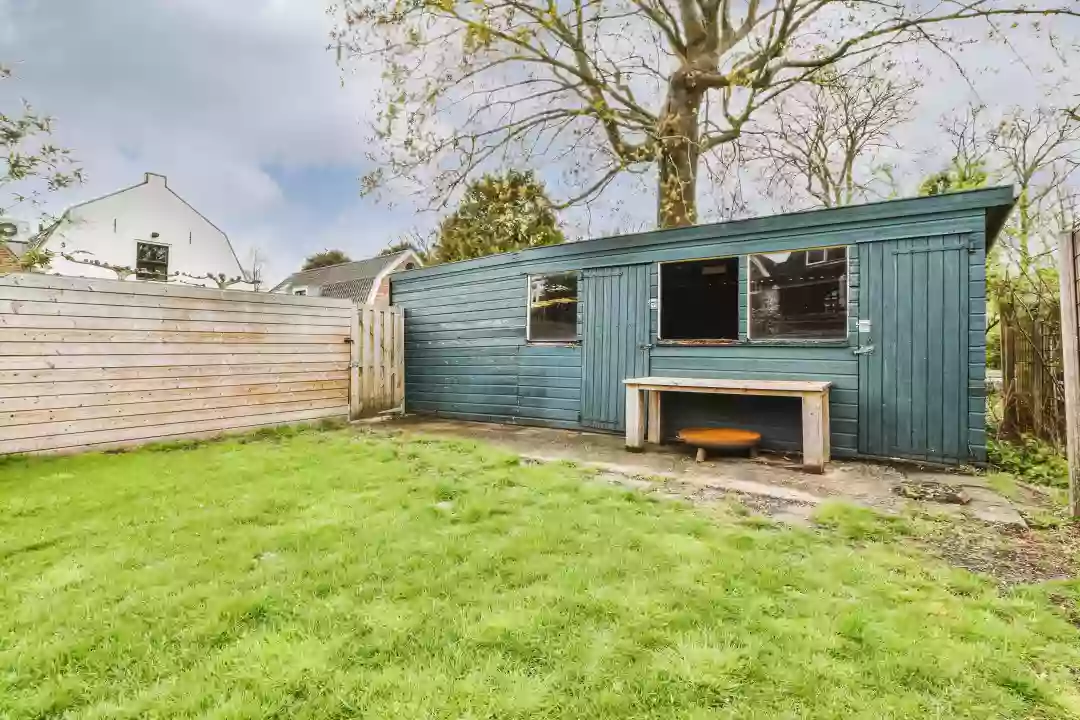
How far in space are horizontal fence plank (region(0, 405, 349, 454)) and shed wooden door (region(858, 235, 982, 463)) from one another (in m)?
6.10

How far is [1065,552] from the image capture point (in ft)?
8.15

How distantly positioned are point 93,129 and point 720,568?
14012 millimetres

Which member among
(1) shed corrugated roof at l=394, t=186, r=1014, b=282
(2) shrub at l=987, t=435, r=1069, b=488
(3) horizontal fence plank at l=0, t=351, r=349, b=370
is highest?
(1) shed corrugated roof at l=394, t=186, r=1014, b=282

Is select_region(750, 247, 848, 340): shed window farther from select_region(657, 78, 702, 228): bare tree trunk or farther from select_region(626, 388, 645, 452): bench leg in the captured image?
select_region(657, 78, 702, 228): bare tree trunk

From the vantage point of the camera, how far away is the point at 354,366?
7.16 meters

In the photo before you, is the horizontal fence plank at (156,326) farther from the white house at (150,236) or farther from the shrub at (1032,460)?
the white house at (150,236)

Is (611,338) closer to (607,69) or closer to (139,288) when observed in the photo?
(607,69)

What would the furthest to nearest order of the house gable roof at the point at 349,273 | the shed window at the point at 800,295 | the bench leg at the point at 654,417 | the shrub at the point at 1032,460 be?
the house gable roof at the point at 349,273
the bench leg at the point at 654,417
the shed window at the point at 800,295
the shrub at the point at 1032,460

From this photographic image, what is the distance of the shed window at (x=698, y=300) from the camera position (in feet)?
18.7

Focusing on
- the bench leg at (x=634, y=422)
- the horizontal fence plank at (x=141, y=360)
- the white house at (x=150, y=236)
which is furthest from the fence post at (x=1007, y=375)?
the white house at (x=150, y=236)

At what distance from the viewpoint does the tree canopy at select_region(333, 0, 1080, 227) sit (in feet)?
22.0

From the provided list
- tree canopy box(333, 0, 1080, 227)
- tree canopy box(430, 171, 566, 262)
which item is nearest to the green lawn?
tree canopy box(333, 0, 1080, 227)

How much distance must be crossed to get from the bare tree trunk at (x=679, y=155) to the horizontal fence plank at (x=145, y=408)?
5.51 m

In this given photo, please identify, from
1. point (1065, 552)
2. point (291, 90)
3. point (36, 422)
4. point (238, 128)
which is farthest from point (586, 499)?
point (238, 128)
